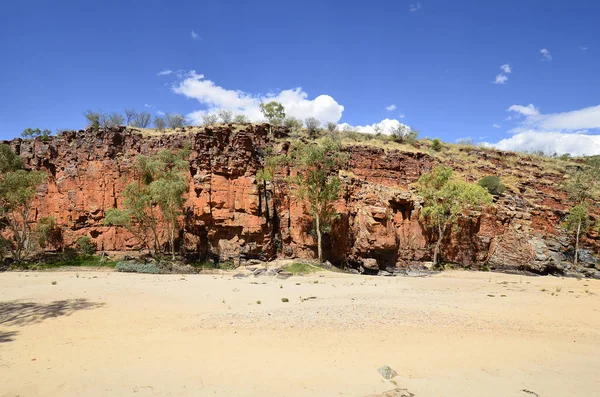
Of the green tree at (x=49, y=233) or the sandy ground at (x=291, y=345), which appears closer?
the sandy ground at (x=291, y=345)

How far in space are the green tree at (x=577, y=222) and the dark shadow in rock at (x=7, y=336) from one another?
38524mm

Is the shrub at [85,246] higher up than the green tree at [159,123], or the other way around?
the green tree at [159,123]

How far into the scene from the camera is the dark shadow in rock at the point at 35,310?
922cm

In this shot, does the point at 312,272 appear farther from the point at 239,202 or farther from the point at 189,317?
the point at 189,317

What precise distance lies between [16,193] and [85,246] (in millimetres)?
6775

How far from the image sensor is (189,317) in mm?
9688

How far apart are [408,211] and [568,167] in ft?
106

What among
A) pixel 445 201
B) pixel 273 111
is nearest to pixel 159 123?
pixel 273 111

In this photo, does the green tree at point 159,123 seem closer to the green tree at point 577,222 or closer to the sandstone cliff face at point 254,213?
the sandstone cliff face at point 254,213

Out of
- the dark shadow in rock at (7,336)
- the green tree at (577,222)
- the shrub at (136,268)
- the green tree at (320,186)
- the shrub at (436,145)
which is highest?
the shrub at (436,145)

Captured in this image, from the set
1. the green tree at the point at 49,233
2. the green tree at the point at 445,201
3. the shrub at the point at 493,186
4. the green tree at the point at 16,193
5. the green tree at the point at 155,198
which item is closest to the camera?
the green tree at the point at 16,193

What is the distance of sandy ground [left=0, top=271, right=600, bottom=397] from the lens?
5.49m

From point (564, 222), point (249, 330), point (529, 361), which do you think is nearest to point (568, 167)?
point (564, 222)

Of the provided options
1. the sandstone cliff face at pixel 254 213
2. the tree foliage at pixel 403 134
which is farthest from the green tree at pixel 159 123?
the tree foliage at pixel 403 134
